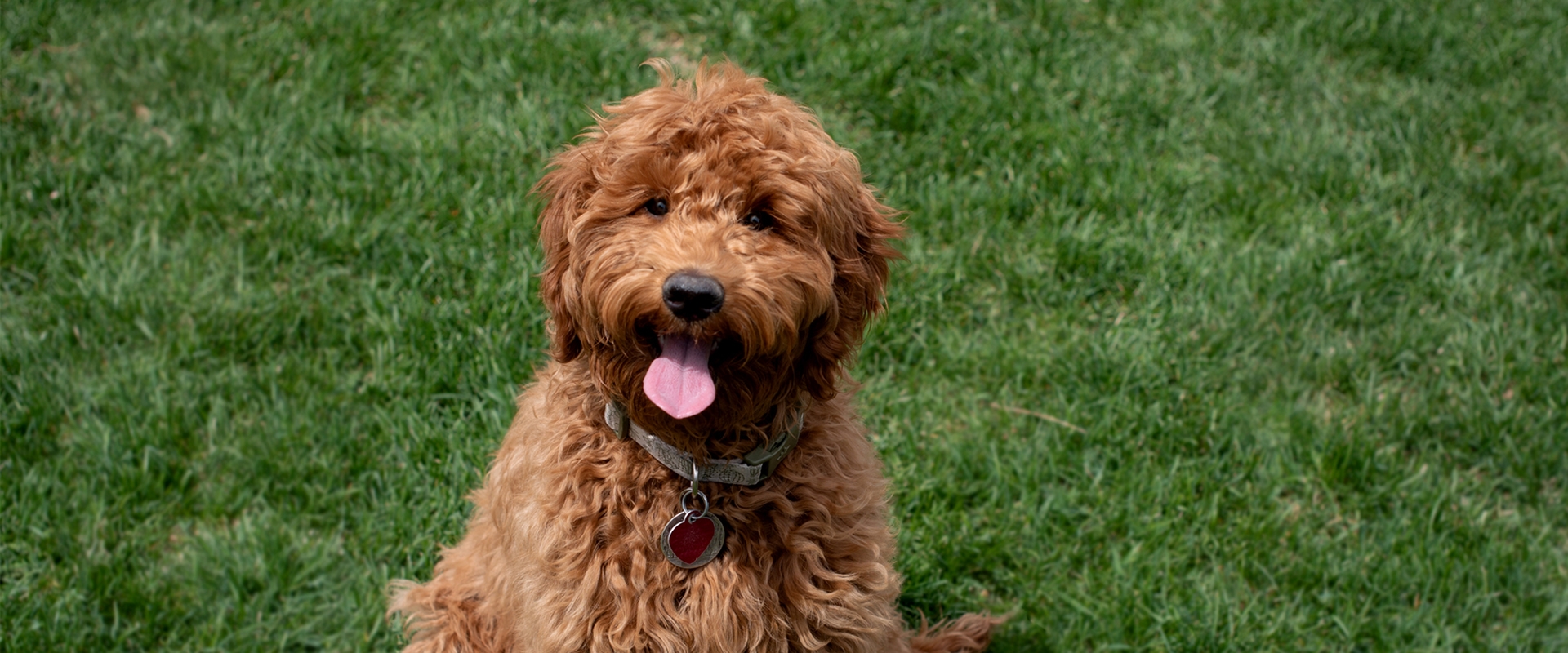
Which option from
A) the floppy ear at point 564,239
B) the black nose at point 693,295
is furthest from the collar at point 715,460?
the black nose at point 693,295

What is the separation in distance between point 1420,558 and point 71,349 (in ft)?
17.3

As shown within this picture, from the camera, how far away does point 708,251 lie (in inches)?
104

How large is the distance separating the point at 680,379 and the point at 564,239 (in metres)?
0.52

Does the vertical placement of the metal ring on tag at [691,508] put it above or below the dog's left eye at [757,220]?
below

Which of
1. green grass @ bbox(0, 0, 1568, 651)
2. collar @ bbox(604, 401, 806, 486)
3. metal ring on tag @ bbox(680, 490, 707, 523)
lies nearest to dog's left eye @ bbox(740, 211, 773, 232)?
collar @ bbox(604, 401, 806, 486)

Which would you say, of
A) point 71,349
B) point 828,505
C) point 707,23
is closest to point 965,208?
point 707,23

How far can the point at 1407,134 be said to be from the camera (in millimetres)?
5785

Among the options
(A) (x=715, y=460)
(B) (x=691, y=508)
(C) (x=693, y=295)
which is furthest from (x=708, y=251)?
(B) (x=691, y=508)

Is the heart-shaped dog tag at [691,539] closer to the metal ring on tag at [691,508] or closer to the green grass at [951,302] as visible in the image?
the metal ring on tag at [691,508]

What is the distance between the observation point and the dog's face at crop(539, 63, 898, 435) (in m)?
2.66

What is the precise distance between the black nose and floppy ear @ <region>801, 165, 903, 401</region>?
16.6 inches

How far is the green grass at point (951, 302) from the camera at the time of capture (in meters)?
4.32

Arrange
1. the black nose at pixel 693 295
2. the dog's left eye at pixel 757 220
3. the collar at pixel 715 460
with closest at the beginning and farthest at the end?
the black nose at pixel 693 295 → the dog's left eye at pixel 757 220 → the collar at pixel 715 460

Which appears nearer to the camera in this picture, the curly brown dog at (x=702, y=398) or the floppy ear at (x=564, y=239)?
the curly brown dog at (x=702, y=398)
